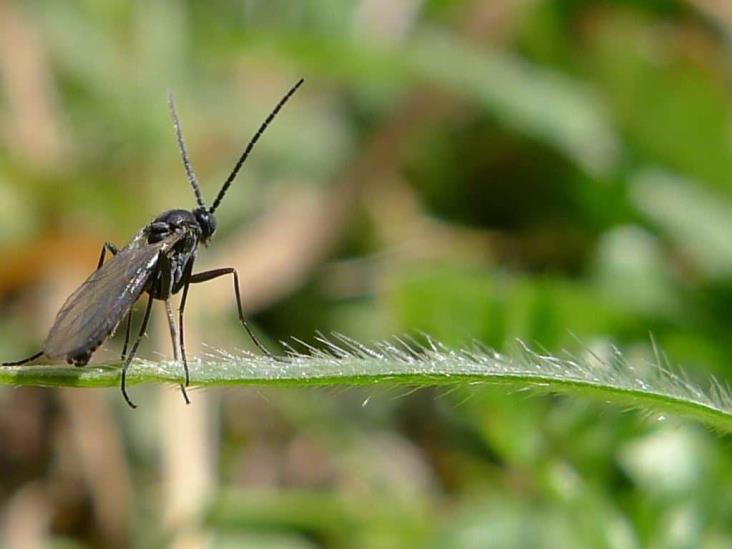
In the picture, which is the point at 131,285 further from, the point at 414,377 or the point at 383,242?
the point at 383,242

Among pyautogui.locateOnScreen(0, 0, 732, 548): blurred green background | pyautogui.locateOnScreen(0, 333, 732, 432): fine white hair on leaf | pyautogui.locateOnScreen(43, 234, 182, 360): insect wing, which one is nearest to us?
pyautogui.locateOnScreen(0, 333, 732, 432): fine white hair on leaf

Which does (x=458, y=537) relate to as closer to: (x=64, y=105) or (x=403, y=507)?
(x=403, y=507)

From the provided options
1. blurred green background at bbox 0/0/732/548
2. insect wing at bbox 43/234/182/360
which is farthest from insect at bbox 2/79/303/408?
blurred green background at bbox 0/0/732/548

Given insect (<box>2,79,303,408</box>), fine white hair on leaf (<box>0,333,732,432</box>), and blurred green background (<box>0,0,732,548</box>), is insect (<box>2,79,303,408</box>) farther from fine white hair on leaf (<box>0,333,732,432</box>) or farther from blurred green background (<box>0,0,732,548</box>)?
blurred green background (<box>0,0,732,548</box>)

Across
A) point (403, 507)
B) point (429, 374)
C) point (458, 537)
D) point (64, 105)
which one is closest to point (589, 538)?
point (458, 537)

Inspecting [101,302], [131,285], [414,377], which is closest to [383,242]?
[131,285]

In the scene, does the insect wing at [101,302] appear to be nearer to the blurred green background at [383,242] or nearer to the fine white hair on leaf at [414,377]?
the blurred green background at [383,242]

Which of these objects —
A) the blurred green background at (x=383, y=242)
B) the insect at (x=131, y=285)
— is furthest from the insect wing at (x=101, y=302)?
the blurred green background at (x=383, y=242)
